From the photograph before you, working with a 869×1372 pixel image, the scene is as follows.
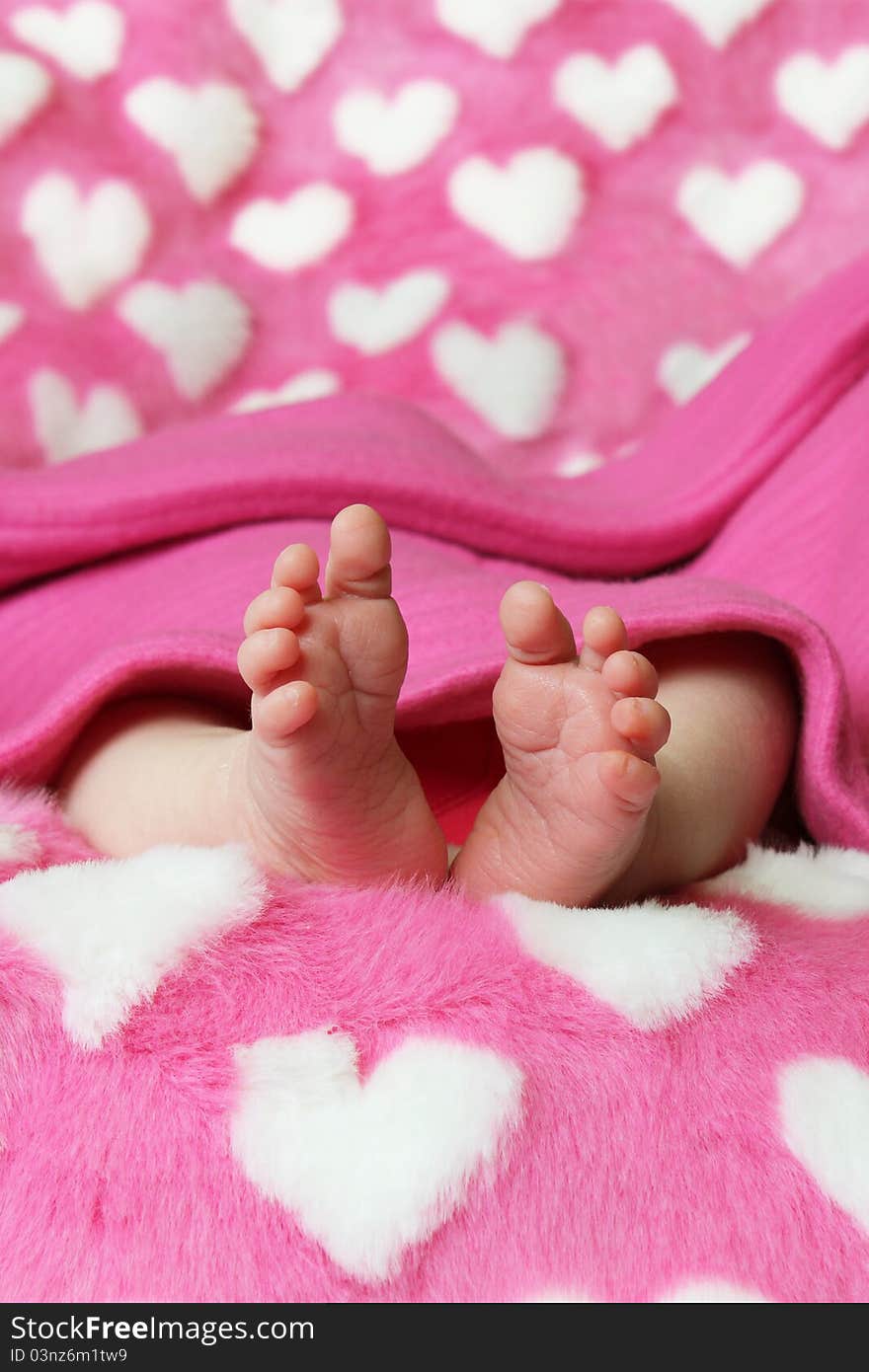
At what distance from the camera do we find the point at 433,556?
966 mm

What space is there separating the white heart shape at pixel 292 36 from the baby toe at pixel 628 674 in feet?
3.42

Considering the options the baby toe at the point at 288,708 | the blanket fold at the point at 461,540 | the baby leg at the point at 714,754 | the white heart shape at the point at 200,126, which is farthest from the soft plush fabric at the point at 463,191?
the baby toe at the point at 288,708

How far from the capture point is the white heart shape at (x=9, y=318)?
130 centimetres

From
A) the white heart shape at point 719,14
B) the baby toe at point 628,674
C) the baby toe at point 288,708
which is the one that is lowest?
the baby toe at point 288,708

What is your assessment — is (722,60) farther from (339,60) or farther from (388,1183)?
(388,1183)

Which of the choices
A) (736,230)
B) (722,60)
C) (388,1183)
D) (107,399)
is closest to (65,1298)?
(388,1183)

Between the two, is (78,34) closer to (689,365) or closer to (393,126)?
(393,126)

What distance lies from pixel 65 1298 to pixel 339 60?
50.4 inches

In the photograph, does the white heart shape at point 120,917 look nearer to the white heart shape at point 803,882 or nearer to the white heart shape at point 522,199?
the white heart shape at point 803,882

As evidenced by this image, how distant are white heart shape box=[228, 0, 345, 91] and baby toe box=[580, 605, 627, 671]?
1.02 meters

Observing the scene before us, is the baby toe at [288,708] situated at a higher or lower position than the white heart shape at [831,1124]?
higher

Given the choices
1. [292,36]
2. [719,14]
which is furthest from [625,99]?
[292,36]

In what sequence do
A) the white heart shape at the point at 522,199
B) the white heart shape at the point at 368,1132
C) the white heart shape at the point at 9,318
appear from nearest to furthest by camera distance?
the white heart shape at the point at 368,1132 < the white heart shape at the point at 9,318 < the white heart shape at the point at 522,199

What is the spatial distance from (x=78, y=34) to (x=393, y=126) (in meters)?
0.33
